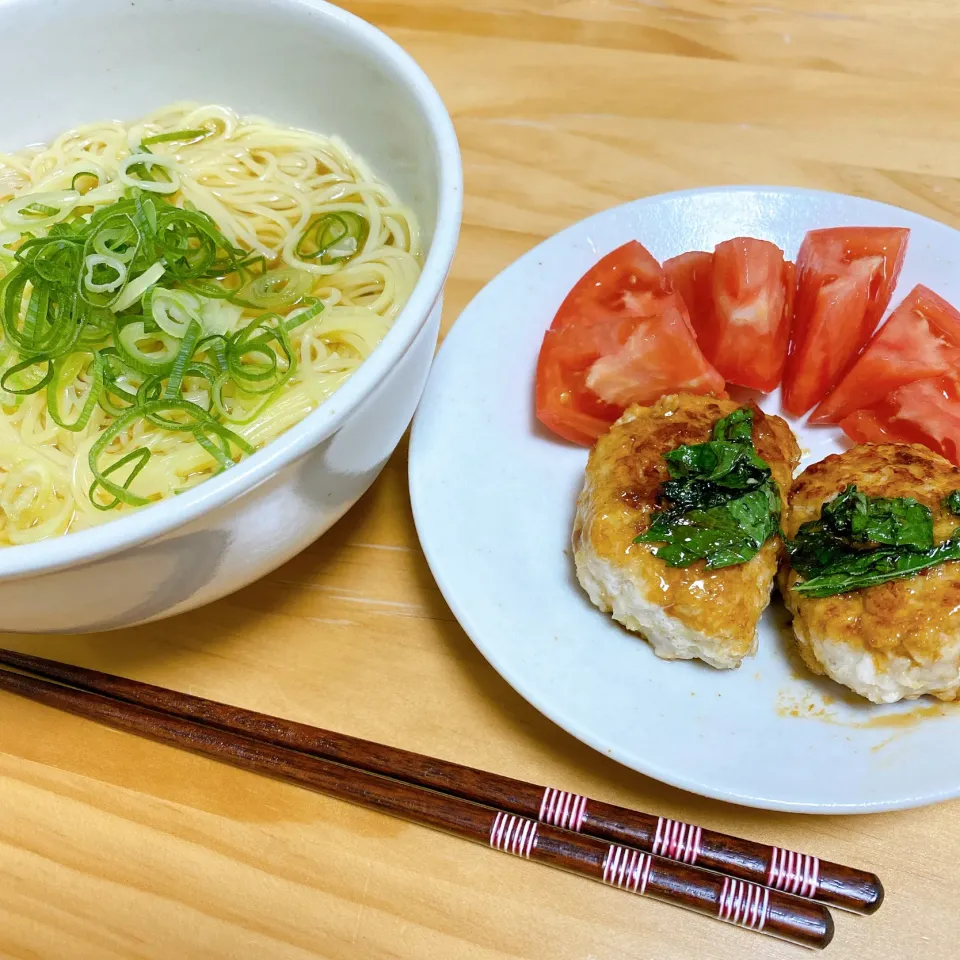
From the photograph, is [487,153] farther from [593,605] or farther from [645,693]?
[645,693]

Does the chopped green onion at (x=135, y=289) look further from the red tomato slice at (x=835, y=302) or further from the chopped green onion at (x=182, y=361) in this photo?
the red tomato slice at (x=835, y=302)

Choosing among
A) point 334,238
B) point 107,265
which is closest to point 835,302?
point 334,238

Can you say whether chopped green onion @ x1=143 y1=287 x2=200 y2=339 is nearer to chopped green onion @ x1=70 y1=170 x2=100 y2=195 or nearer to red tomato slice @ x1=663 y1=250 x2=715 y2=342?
chopped green onion @ x1=70 y1=170 x2=100 y2=195

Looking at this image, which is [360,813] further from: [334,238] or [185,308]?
[334,238]

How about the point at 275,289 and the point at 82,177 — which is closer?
the point at 275,289

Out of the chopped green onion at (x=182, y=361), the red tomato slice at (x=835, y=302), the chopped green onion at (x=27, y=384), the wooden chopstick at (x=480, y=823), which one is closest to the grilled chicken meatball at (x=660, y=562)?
the red tomato slice at (x=835, y=302)

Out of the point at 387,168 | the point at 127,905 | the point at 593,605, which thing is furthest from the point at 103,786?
Answer: the point at 387,168
